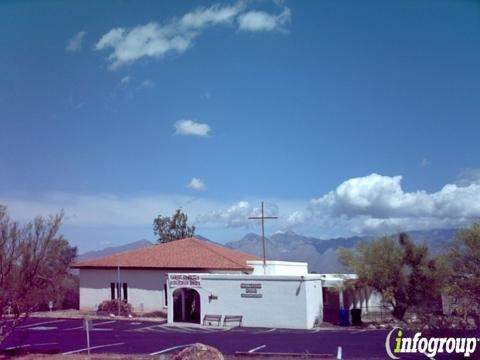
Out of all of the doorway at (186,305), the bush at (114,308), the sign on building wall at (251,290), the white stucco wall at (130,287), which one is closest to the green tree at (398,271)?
the sign on building wall at (251,290)

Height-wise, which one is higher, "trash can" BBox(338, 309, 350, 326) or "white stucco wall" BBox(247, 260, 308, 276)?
"white stucco wall" BBox(247, 260, 308, 276)

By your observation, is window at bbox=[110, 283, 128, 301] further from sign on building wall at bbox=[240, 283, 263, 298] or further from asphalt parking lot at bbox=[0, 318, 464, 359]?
sign on building wall at bbox=[240, 283, 263, 298]

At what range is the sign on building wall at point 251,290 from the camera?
31650 mm

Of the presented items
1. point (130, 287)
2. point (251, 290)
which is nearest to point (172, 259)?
point (130, 287)

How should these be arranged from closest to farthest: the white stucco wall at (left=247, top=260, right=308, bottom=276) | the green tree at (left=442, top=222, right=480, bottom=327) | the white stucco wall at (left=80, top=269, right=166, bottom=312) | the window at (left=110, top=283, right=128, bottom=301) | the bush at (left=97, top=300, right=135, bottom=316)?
1. the green tree at (left=442, top=222, right=480, bottom=327)
2. the bush at (left=97, top=300, right=135, bottom=316)
3. the white stucco wall at (left=80, top=269, right=166, bottom=312)
4. the window at (left=110, top=283, right=128, bottom=301)
5. the white stucco wall at (left=247, top=260, right=308, bottom=276)

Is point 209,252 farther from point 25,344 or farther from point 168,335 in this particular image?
point 25,344

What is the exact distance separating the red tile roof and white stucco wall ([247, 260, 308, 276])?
8.90 ft

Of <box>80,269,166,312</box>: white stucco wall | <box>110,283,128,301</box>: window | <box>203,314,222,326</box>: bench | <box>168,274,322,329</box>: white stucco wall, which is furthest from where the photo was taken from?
<box>110,283,128,301</box>: window

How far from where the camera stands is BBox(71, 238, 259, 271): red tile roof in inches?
1463

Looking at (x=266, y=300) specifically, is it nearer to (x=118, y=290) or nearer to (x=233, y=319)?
(x=233, y=319)

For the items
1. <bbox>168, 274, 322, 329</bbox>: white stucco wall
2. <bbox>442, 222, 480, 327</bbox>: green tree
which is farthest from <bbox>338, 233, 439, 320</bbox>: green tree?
<bbox>442, 222, 480, 327</bbox>: green tree

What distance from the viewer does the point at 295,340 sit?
73.9ft

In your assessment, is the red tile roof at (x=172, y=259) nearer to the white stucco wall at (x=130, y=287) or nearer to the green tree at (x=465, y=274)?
the white stucco wall at (x=130, y=287)

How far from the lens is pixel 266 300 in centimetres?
3139
